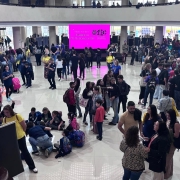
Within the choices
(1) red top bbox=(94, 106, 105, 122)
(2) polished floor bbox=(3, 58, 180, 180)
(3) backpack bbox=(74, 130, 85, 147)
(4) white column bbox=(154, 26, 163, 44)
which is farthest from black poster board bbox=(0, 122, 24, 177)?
(4) white column bbox=(154, 26, 163, 44)

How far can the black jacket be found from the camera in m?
4.15

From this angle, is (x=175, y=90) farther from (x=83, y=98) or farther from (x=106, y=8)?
(x=106, y=8)

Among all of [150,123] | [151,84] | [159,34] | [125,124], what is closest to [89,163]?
[125,124]

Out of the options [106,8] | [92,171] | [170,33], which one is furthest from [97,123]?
[170,33]

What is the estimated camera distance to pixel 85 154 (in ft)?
20.8

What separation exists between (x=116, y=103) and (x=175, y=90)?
8.41 feet

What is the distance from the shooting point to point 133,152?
3.99 meters

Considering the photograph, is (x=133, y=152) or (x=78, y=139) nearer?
(x=133, y=152)

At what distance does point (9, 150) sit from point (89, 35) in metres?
17.0

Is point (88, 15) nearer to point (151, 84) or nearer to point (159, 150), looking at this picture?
point (151, 84)

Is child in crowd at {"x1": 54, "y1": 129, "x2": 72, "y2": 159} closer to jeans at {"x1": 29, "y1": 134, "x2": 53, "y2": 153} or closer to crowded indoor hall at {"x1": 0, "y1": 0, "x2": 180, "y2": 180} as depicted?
crowded indoor hall at {"x1": 0, "y1": 0, "x2": 180, "y2": 180}

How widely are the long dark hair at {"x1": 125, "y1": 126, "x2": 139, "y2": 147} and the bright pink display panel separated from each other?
16412 millimetres

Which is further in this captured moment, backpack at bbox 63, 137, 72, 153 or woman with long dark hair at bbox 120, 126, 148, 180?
backpack at bbox 63, 137, 72, 153

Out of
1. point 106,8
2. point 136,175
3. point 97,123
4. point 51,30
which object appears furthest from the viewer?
point 51,30
